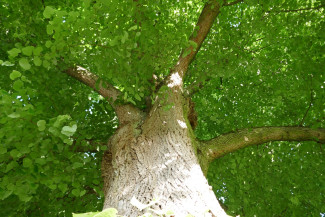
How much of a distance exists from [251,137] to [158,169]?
2.11 metres

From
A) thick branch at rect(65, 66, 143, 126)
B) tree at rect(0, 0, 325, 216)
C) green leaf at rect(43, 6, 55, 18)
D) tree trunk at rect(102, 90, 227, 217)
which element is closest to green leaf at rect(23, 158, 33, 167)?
tree at rect(0, 0, 325, 216)

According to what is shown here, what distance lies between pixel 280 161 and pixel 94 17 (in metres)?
4.69

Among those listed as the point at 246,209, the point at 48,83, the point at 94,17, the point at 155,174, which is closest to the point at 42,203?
the point at 48,83

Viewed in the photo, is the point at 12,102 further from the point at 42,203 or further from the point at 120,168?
the point at 42,203

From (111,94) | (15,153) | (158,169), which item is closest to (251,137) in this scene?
(158,169)

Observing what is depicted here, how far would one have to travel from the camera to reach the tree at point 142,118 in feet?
7.48

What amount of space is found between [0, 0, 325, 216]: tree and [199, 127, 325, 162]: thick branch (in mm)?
18

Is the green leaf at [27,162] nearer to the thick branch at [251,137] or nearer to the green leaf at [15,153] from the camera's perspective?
the green leaf at [15,153]

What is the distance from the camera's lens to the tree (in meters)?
2.28

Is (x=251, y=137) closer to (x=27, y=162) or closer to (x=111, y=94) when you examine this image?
(x=111, y=94)

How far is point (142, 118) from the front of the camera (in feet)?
11.4

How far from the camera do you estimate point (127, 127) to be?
3254 millimetres

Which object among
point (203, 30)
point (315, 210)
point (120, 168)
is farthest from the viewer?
point (315, 210)

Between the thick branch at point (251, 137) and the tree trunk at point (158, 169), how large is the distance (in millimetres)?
636
